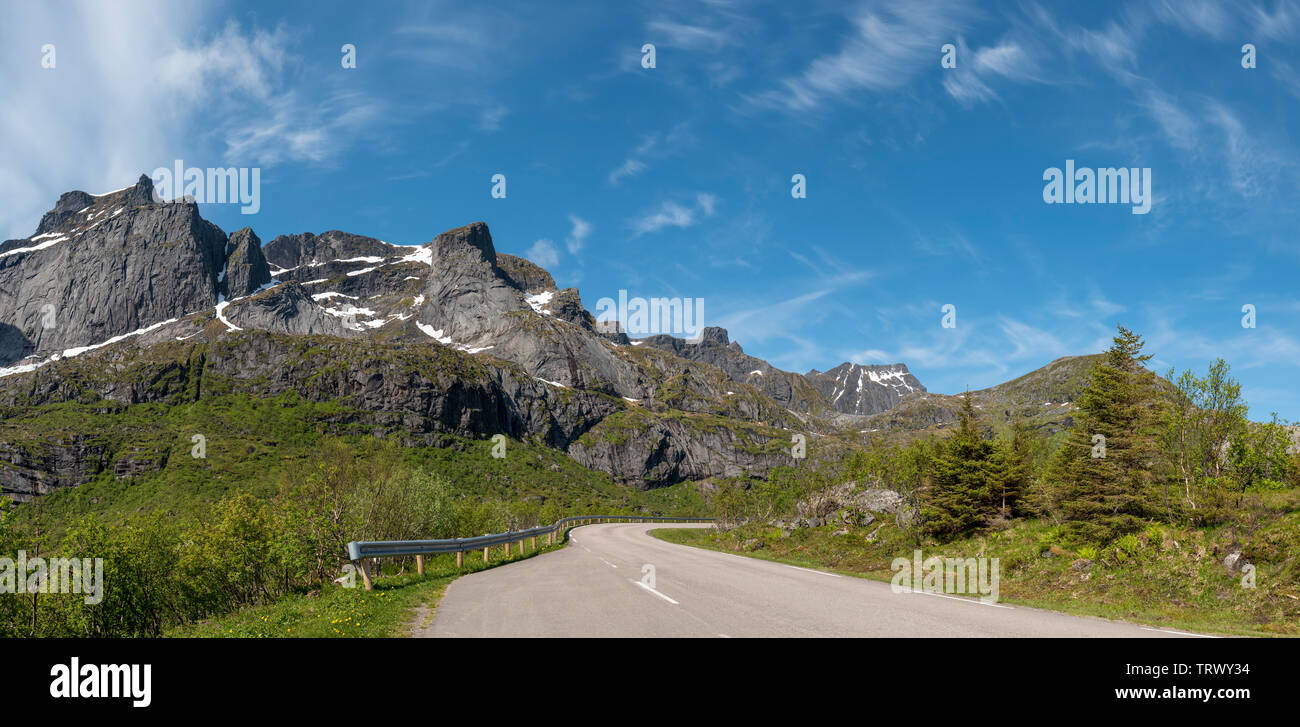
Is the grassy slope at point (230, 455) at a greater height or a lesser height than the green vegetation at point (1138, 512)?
lesser

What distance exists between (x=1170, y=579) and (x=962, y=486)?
9.96 meters

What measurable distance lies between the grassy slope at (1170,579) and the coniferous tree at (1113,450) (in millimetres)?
803

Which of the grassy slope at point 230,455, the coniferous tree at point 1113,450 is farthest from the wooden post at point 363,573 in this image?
the grassy slope at point 230,455

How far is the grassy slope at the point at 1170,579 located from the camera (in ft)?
39.7

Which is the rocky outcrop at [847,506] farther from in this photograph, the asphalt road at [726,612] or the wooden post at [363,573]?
the wooden post at [363,573]

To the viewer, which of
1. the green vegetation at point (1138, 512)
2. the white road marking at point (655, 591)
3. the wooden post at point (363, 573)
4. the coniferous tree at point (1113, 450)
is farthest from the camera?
the coniferous tree at point (1113, 450)

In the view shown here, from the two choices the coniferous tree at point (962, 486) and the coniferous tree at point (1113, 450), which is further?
the coniferous tree at point (962, 486)

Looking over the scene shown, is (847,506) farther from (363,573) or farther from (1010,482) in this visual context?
(363,573)

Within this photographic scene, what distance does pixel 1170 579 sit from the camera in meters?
14.5

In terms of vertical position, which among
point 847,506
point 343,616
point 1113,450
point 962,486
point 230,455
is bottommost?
point 230,455

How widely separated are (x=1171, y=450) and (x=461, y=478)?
466ft

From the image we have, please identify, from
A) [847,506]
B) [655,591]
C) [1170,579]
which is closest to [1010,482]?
[1170,579]

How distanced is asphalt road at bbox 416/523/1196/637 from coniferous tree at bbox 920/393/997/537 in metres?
8.97
